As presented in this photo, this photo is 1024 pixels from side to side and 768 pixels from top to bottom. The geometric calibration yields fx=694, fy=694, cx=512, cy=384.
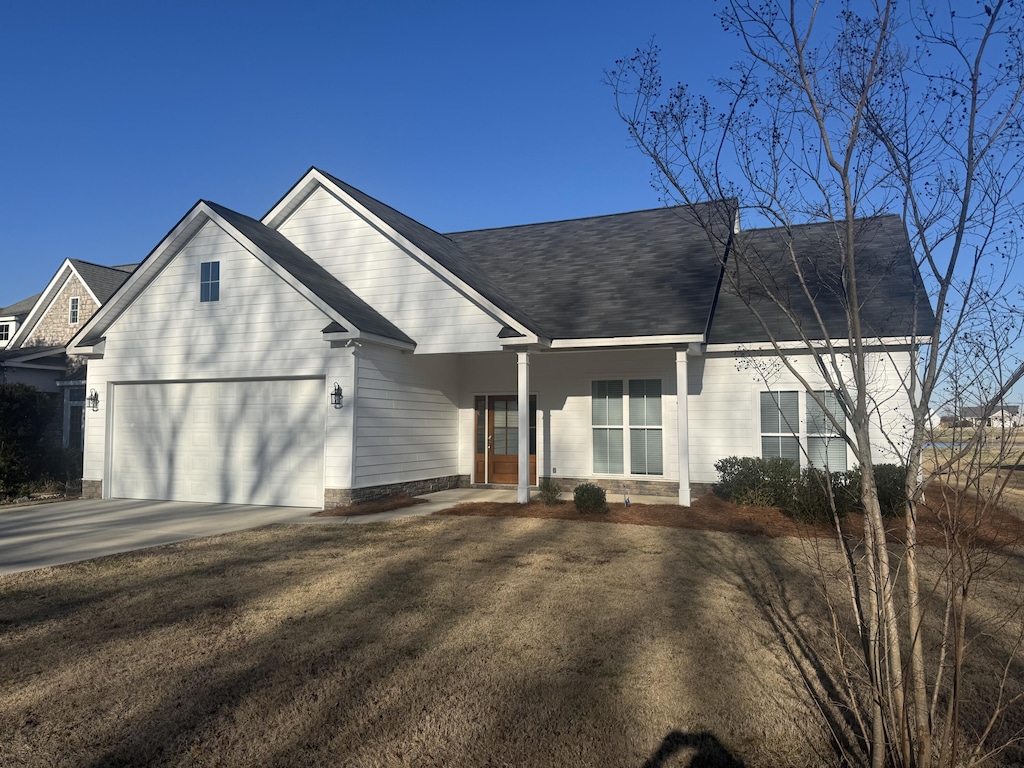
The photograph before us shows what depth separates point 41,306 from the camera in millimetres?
24859

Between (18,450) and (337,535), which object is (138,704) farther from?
(18,450)

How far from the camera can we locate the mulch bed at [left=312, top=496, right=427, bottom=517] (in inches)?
449

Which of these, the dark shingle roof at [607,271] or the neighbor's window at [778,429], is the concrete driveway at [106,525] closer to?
the dark shingle roof at [607,271]

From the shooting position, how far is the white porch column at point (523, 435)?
12242 mm

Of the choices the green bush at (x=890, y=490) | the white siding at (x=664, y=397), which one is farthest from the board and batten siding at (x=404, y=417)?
the green bush at (x=890, y=490)

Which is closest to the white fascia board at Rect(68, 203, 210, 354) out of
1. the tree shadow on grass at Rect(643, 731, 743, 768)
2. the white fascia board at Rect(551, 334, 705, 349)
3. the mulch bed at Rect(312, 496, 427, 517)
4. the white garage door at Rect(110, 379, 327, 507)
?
the white garage door at Rect(110, 379, 327, 507)

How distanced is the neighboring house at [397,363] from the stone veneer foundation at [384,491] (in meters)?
0.04

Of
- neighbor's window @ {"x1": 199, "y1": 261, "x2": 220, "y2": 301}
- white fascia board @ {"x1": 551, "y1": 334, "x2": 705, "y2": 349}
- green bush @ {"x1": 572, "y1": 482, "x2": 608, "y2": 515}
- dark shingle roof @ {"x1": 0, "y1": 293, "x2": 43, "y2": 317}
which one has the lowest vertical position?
green bush @ {"x1": 572, "y1": 482, "x2": 608, "y2": 515}

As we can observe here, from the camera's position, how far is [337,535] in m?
9.53

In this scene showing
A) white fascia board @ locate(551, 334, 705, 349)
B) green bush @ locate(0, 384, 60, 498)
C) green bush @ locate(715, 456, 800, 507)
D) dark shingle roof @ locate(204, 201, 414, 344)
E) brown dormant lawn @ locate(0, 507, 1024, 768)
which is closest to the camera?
brown dormant lawn @ locate(0, 507, 1024, 768)

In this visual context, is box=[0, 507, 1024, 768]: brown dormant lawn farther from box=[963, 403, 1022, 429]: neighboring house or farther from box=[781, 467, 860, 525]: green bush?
box=[781, 467, 860, 525]: green bush

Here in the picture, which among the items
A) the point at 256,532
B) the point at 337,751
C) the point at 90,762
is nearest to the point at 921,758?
the point at 337,751

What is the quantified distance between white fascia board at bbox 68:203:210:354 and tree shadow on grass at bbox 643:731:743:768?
495 inches

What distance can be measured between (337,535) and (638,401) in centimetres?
703
